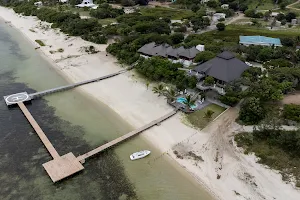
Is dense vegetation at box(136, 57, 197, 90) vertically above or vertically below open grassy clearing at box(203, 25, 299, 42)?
above

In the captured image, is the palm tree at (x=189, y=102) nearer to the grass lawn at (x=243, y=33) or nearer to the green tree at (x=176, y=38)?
the green tree at (x=176, y=38)

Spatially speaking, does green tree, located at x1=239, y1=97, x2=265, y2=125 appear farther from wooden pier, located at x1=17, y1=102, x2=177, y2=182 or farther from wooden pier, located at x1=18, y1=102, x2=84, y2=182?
wooden pier, located at x1=18, y1=102, x2=84, y2=182

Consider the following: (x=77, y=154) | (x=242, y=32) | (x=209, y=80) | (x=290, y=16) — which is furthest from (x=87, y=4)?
(x=77, y=154)

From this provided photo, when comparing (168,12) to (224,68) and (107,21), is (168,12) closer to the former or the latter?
(107,21)

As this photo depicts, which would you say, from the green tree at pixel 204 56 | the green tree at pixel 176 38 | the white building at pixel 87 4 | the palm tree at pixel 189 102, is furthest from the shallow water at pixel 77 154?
the white building at pixel 87 4

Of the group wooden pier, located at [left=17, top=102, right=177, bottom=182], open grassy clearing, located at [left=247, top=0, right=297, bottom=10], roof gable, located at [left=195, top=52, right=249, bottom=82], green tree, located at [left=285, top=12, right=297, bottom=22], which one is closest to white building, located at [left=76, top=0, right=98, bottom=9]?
open grassy clearing, located at [left=247, top=0, right=297, bottom=10]

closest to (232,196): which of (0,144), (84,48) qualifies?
(0,144)
